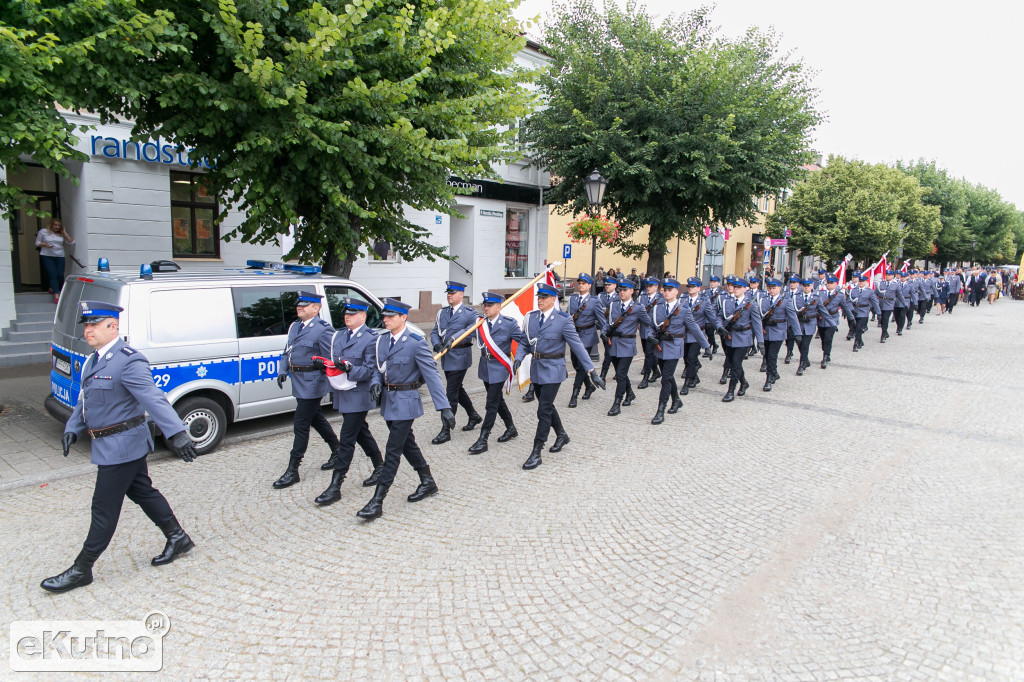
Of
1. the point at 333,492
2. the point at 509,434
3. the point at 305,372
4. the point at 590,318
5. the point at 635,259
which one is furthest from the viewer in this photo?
the point at 635,259

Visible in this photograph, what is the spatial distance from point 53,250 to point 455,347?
9340 mm

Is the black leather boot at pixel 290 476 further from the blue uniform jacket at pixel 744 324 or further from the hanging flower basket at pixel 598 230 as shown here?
the hanging flower basket at pixel 598 230

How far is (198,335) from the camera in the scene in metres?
7.12

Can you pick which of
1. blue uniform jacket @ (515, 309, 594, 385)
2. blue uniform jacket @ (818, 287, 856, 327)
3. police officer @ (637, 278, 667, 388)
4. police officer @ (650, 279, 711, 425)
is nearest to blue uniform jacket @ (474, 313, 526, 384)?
blue uniform jacket @ (515, 309, 594, 385)

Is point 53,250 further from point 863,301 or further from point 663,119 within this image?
point 863,301

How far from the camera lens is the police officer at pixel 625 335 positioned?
971 cm

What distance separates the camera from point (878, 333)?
20578 millimetres

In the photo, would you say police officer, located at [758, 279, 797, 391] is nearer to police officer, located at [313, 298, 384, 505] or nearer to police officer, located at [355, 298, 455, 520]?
police officer, located at [355, 298, 455, 520]

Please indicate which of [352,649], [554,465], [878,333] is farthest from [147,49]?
[878,333]

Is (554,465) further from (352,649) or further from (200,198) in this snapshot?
(200,198)

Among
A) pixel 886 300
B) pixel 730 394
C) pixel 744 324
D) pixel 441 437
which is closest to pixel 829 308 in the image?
pixel 744 324

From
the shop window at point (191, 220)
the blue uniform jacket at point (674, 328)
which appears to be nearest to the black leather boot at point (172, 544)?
the blue uniform jacket at point (674, 328)

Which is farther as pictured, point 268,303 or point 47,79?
point 268,303

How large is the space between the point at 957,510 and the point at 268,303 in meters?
7.38
